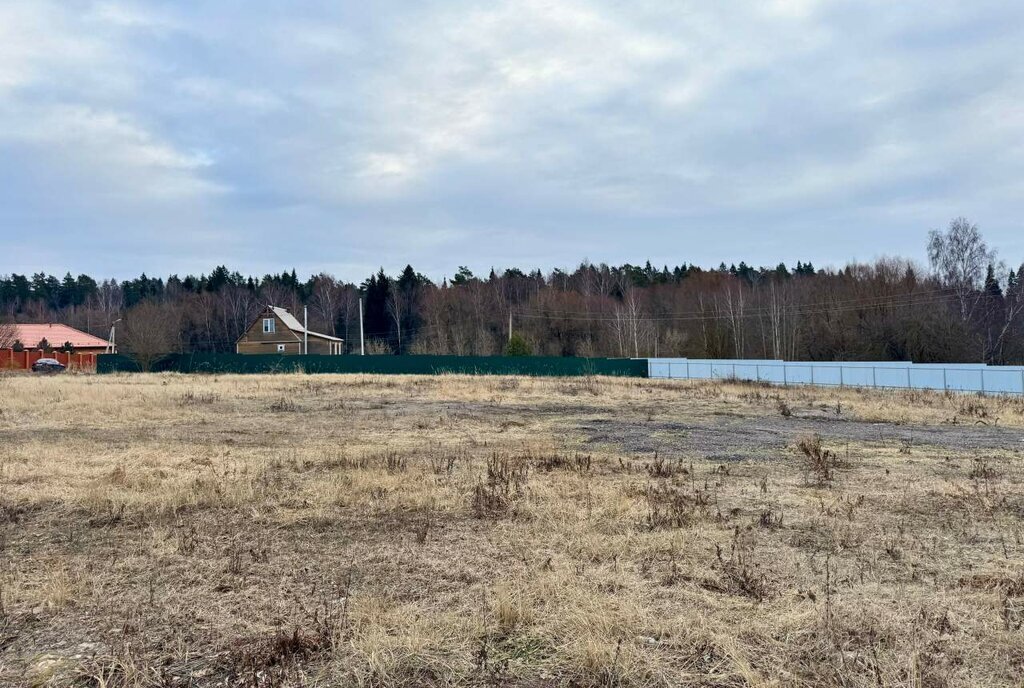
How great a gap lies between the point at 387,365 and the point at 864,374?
102 feet

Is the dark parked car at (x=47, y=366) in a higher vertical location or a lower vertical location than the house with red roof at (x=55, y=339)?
lower

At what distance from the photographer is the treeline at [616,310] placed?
1886 inches

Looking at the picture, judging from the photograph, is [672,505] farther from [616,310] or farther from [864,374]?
[616,310]

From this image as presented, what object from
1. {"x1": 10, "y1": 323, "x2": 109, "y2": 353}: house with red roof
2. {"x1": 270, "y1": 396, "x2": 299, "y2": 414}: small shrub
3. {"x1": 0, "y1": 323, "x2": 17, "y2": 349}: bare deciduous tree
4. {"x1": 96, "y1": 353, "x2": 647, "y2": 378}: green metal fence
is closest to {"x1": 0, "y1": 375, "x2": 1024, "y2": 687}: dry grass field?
{"x1": 270, "y1": 396, "x2": 299, "y2": 414}: small shrub

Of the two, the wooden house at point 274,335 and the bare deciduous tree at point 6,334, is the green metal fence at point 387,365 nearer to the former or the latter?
the bare deciduous tree at point 6,334

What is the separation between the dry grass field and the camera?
354 centimetres

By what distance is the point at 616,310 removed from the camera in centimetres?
6762

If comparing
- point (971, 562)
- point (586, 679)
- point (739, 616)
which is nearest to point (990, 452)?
point (971, 562)

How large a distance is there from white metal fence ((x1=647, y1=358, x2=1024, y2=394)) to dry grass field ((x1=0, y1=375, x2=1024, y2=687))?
78.8 feet

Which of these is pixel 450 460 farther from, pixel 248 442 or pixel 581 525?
pixel 248 442

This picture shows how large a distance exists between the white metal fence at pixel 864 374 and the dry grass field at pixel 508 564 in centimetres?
2401

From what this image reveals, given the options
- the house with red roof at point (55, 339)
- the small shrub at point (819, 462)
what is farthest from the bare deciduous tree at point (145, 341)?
the small shrub at point (819, 462)

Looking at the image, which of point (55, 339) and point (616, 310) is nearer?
point (55, 339)

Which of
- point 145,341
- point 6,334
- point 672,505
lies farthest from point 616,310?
point 672,505
